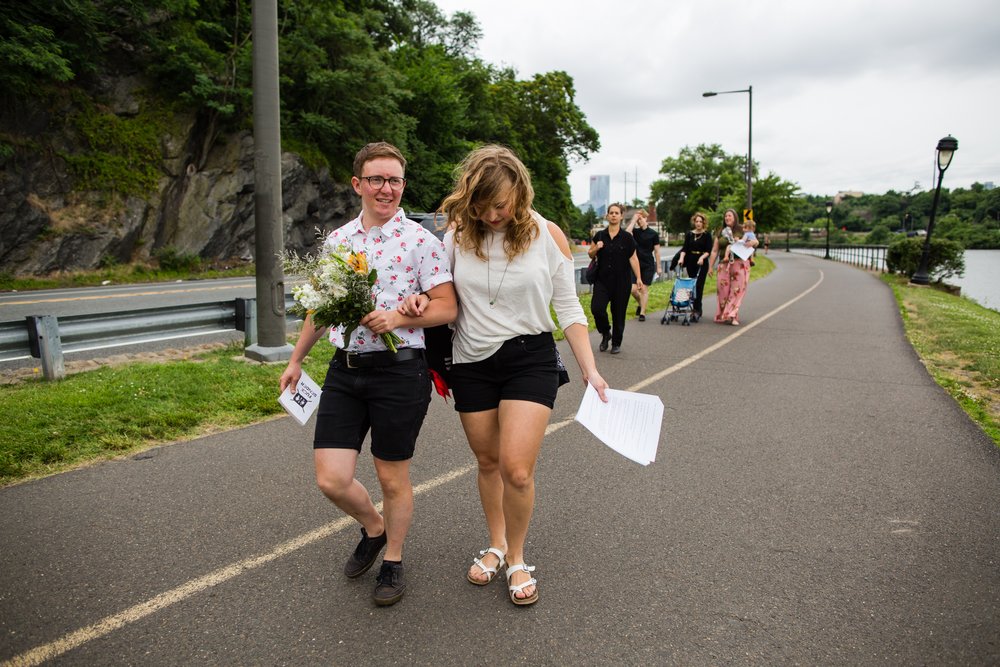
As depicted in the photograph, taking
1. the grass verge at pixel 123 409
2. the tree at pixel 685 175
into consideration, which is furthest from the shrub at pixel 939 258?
the tree at pixel 685 175

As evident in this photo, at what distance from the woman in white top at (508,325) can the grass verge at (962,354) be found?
4.61 meters

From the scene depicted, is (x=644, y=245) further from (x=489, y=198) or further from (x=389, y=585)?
(x=389, y=585)

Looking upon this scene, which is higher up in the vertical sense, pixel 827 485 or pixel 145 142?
pixel 145 142

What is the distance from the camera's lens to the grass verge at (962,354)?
648cm

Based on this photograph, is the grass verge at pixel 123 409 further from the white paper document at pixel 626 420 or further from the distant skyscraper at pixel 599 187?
the distant skyscraper at pixel 599 187

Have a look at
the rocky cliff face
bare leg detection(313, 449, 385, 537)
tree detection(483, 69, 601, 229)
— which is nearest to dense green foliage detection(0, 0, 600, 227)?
the rocky cliff face

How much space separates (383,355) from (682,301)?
1010 centimetres

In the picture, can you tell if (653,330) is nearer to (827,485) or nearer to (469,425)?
(827,485)

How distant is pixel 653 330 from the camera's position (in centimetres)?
1141

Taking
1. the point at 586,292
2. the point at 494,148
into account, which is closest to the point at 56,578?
the point at 494,148

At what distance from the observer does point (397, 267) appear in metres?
2.85

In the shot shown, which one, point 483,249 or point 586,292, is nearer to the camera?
point 483,249

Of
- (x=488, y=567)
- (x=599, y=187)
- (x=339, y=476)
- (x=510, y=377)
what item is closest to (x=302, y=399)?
(x=339, y=476)

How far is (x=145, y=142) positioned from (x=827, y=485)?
24.8 meters
